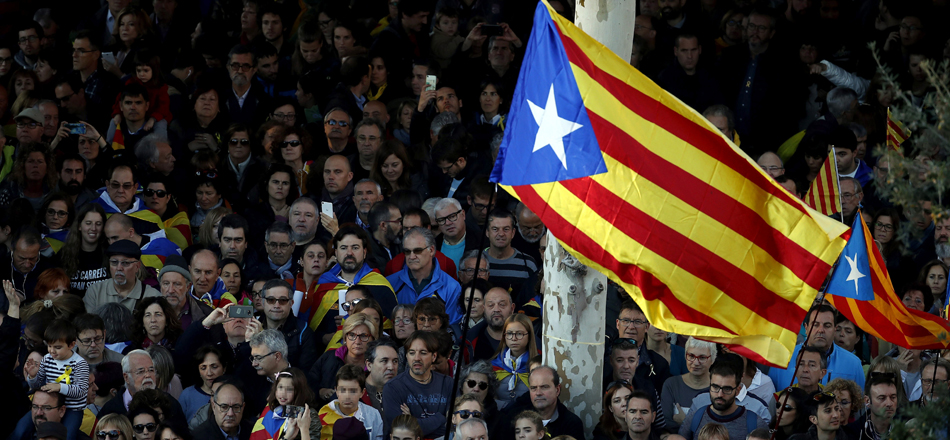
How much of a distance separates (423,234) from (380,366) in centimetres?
184

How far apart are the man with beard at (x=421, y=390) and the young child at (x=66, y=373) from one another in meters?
2.27

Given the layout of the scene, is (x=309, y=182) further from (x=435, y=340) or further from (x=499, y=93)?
(x=435, y=340)

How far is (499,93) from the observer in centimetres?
1415

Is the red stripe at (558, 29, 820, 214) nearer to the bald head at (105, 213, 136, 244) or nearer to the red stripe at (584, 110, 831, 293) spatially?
the red stripe at (584, 110, 831, 293)

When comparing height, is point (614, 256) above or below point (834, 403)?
above

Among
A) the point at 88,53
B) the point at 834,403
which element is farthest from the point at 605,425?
the point at 88,53

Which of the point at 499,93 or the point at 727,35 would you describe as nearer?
the point at 499,93

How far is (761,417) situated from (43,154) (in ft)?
25.3

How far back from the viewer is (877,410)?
977 cm

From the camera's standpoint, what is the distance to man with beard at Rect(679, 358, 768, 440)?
30.6ft

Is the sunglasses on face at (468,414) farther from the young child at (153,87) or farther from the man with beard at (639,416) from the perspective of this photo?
the young child at (153,87)

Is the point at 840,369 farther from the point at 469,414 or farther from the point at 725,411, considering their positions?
the point at 469,414

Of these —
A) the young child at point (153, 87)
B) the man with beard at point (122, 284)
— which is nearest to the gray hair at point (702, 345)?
the man with beard at point (122, 284)

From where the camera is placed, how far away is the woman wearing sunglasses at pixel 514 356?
9.76 m
